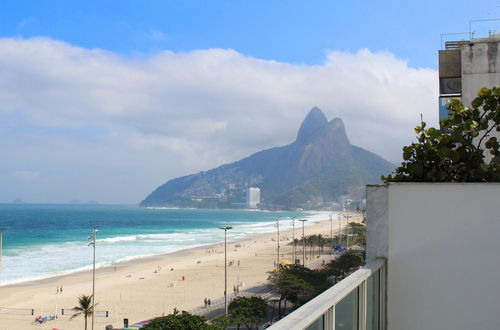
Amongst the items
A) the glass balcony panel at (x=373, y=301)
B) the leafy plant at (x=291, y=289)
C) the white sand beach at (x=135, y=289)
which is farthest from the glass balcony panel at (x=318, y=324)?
the white sand beach at (x=135, y=289)

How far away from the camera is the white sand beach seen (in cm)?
2670

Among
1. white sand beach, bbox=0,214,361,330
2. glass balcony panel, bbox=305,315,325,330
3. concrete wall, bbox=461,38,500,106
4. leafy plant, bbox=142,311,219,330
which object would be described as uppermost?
concrete wall, bbox=461,38,500,106

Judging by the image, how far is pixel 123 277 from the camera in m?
40.3

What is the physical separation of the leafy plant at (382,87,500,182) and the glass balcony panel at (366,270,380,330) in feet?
3.20

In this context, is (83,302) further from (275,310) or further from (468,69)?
(468,69)

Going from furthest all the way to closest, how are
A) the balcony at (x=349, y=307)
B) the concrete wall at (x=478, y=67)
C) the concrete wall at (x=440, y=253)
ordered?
1. the concrete wall at (x=478, y=67)
2. the concrete wall at (x=440, y=253)
3. the balcony at (x=349, y=307)

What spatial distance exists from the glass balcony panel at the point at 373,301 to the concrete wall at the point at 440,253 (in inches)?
9.1

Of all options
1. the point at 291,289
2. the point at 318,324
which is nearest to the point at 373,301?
the point at 318,324

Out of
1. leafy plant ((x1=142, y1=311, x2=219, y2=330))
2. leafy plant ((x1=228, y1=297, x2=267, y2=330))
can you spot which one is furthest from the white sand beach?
leafy plant ((x1=142, y1=311, x2=219, y2=330))

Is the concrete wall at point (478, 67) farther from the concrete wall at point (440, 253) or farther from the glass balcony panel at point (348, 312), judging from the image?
the glass balcony panel at point (348, 312)

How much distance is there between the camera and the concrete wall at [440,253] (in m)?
3.27

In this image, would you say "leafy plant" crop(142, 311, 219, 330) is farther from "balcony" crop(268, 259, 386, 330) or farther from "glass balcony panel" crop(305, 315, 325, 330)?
"glass balcony panel" crop(305, 315, 325, 330)

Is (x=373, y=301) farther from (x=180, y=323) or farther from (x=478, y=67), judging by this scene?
(x=478, y=67)

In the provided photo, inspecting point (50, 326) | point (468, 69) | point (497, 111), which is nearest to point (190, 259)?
point (50, 326)
